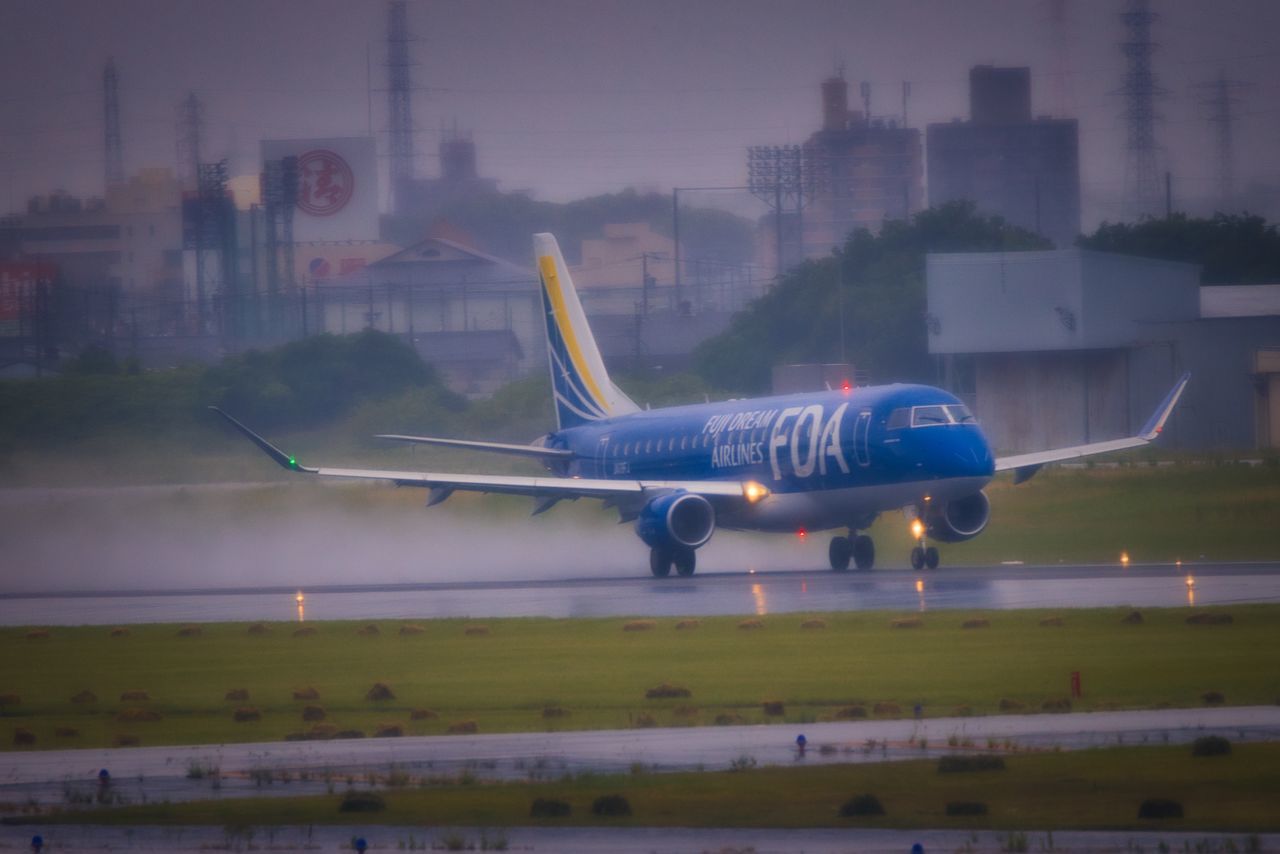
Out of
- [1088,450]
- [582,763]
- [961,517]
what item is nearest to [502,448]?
[961,517]

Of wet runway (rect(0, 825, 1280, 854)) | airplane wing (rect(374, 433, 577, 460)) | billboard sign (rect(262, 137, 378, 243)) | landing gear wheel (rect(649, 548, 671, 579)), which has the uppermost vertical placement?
billboard sign (rect(262, 137, 378, 243))

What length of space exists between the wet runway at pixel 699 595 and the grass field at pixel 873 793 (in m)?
16.0

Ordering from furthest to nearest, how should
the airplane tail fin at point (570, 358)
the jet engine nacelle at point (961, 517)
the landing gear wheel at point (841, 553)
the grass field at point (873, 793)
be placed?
the airplane tail fin at point (570, 358), the landing gear wheel at point (841, 553), the jet engine nacelle at point (961, 517), the grass field at point (873, 793)

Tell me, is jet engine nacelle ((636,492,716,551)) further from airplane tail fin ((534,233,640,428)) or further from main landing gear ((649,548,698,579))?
airplane tail fin ((534,233,640,428))

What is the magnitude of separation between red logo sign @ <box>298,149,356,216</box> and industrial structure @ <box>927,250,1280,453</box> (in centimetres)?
8223

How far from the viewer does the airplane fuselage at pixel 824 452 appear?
44300 mm

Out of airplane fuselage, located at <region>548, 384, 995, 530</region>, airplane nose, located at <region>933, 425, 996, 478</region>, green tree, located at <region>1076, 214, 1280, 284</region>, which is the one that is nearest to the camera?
airplane nose, located at <region>933, 425, 996, 478</region>

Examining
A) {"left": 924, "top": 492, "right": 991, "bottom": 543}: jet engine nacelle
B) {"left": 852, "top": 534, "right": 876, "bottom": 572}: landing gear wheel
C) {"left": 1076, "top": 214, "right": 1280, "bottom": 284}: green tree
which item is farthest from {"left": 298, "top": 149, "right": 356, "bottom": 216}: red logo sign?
{"left": 924, "top": 492, "right": 991, "bottom": 543}: jet engine nacelle

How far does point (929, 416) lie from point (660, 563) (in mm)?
8457

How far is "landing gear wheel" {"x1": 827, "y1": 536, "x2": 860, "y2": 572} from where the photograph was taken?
4838 cm

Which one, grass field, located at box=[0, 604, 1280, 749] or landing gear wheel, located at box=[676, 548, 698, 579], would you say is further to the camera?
landing gear wheel, located at box=[676, 548, 698, 579]

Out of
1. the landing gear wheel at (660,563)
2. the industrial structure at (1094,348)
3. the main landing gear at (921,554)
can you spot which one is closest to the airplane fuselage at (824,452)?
the main landing gear at (921,554)

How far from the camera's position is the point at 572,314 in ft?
200

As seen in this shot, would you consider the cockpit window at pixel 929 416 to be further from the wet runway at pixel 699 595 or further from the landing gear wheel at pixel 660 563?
the landing gear wheel at pixel 660 563
